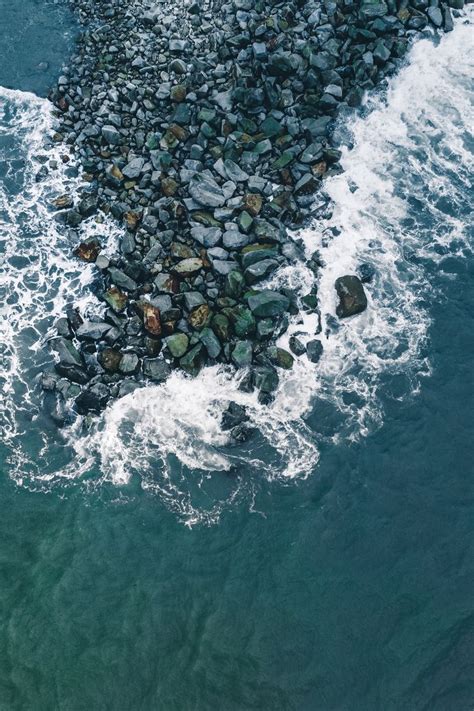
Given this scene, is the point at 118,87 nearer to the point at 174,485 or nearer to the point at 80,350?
the point at 80,350

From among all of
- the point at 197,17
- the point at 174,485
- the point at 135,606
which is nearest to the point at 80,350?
the point at 174,485

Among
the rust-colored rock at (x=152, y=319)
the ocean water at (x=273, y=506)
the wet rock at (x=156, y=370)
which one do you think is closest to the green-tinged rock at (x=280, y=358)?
the ocean water at (x=273, y=506)

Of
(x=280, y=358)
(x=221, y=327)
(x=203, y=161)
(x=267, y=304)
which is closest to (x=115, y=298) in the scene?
(x=221, y=327)

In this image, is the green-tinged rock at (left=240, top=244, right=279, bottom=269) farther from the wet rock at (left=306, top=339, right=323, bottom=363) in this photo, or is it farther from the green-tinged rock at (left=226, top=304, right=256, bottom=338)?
the wet rock at (left=306, top=339, right=323, bottom=363)

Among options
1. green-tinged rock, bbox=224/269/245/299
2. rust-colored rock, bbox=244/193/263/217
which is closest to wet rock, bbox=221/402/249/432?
green-tinged rock, bbox=224/269/245/299

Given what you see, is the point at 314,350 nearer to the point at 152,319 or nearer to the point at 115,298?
the point at 152,319
